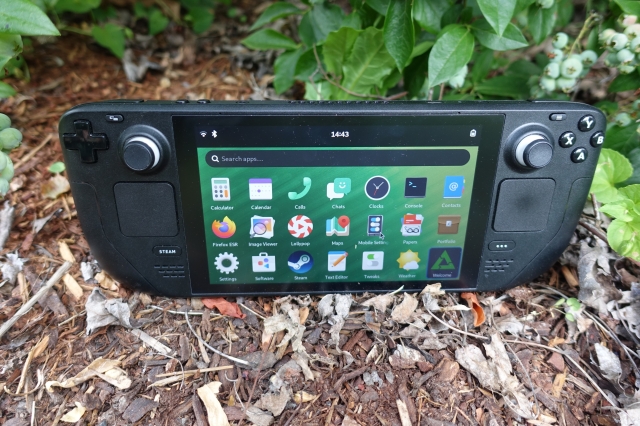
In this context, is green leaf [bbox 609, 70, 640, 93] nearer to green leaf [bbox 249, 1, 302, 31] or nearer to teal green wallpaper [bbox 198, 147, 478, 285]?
teal green wallpaper [bbox 198, 147, 478, 285]

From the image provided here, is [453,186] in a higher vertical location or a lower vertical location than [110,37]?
lower

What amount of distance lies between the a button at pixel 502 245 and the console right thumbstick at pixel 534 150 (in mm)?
186

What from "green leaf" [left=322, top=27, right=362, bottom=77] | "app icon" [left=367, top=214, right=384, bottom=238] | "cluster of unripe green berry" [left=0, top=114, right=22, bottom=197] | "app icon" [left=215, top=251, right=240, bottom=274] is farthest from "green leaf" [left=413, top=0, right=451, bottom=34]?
"cluster of unripe green berry" [left=0, top=114, right=22, bottom=197]

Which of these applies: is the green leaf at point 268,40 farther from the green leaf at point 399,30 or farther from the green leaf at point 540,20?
the green leaf at point 540,20

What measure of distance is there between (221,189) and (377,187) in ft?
1.03

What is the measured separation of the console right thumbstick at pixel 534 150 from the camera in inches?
38.8

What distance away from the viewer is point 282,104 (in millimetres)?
972

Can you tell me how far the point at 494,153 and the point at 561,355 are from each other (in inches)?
17.2

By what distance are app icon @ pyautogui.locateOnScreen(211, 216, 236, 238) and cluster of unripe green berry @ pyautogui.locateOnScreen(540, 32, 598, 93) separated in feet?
A: 2.81

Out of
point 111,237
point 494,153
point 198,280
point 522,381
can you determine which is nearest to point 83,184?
point 111,237

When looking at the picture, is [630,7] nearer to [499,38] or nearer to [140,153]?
[499,38]

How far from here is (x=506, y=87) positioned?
138 centimetres

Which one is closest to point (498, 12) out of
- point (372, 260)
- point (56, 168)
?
point (372, 260)

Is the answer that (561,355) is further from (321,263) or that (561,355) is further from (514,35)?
(514,35)
